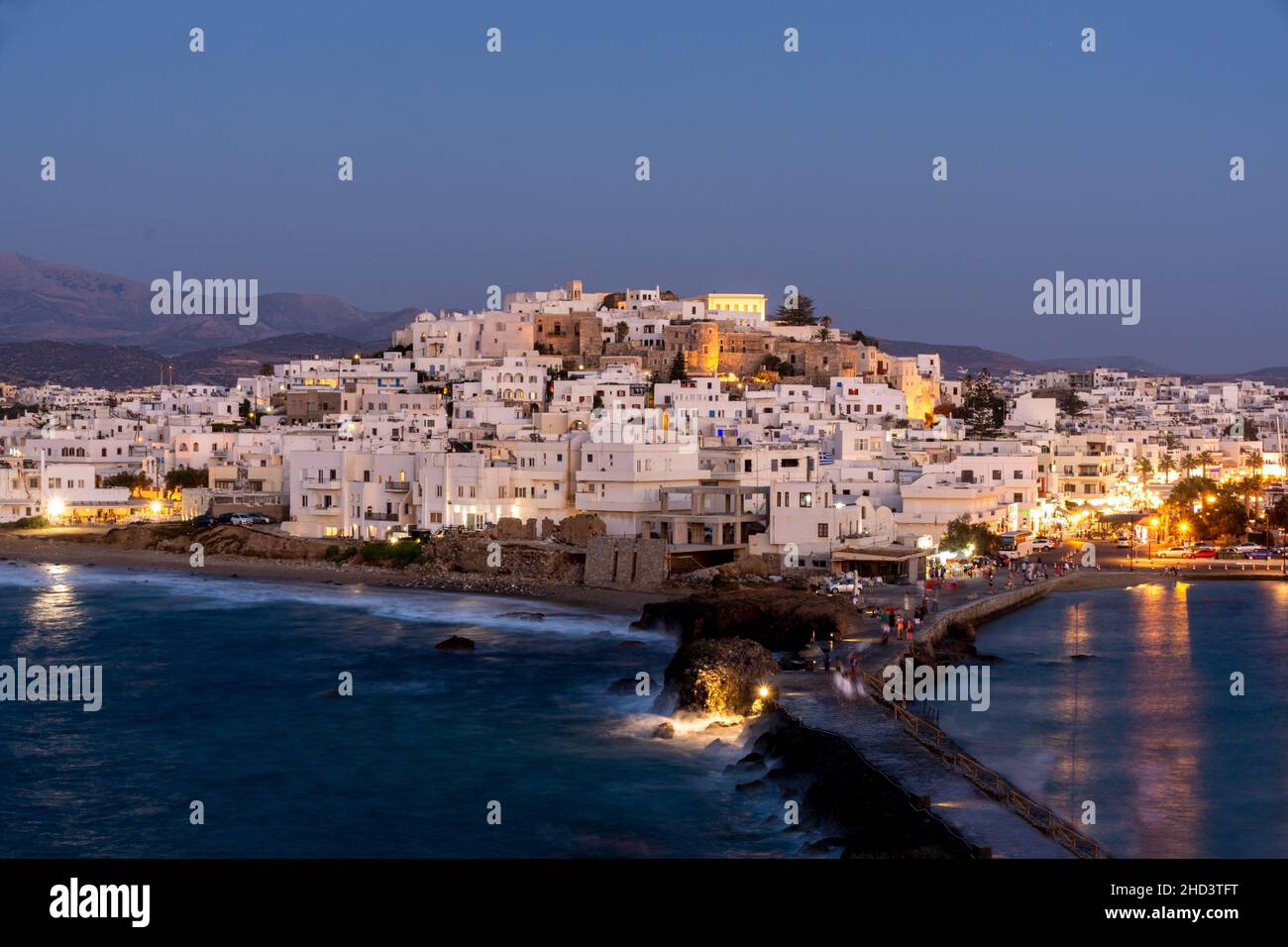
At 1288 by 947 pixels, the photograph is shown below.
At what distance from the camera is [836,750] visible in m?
18.0

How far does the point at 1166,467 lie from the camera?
2216 inches

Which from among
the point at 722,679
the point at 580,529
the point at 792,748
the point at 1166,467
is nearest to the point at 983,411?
the point at 1166,467

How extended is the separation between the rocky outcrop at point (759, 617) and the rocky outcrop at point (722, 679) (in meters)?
3.61

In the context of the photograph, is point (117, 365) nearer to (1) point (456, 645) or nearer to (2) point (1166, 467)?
(2) point (1166, 467)

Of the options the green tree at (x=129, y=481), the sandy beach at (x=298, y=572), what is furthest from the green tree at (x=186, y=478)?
the sandy beach at (x=298, y=572)

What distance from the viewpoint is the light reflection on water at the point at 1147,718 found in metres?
17.6

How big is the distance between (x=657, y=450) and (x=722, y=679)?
17472 mm

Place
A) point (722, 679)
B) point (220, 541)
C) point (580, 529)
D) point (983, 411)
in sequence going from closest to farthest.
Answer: point (722, 679), point (580, 529), point (220, 541), point (983, 411)

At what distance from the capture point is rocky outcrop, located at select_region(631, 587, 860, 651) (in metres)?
27.6

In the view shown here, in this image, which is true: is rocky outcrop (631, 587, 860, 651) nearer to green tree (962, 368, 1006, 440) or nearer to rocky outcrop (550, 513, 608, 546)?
rocky outcrop (550, 513, 608, 546)

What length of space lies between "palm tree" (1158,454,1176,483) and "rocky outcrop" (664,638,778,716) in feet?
123

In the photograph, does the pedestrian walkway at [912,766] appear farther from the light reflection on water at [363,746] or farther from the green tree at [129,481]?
the green tree at [129,481]
